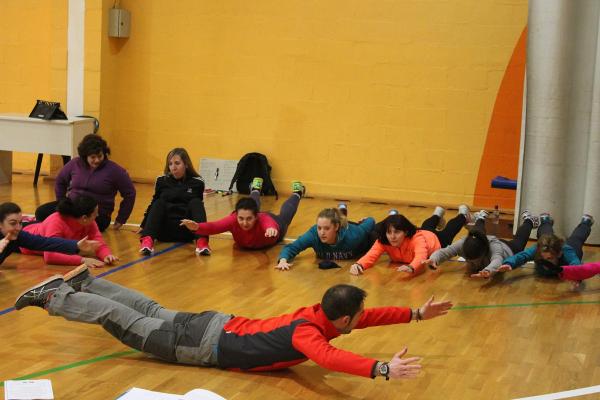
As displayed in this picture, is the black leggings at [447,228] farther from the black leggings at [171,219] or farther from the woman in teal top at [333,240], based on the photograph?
the black leggings at [171,219]

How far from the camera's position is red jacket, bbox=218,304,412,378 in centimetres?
466

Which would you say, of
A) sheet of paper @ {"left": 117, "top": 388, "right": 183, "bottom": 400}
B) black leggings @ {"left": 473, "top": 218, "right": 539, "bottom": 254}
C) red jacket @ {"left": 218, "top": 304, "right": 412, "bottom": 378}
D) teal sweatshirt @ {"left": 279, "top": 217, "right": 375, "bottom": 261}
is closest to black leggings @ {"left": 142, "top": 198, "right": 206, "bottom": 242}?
teal sweatshirt @ {"left": 279, "top": 217, "right": 375, "bottom": 261}

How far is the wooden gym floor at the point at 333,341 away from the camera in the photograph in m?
4.73

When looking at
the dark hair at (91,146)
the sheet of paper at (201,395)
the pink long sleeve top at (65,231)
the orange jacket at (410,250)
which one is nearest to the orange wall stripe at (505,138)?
the orange jacket at (410,250)

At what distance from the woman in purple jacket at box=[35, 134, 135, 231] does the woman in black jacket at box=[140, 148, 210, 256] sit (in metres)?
0.42

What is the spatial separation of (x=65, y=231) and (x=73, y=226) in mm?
79

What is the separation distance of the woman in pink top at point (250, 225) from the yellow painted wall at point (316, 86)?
113 inches

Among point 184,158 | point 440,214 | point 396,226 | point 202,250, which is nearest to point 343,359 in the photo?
point 396,226

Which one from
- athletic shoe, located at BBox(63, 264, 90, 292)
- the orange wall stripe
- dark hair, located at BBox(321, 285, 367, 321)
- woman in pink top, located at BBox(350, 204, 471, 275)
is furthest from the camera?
the orange wall stripe

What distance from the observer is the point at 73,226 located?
7406 millimetres

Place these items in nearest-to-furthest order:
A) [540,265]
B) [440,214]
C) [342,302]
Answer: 1. [342,302]
2. [540,265]
3. [440,214]

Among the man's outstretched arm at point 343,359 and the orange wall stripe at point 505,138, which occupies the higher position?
the orange wall stripe at point 505,138

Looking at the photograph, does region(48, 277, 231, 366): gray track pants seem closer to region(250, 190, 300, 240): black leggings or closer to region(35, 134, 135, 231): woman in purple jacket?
region(250, 190, 300, 240): black leggings

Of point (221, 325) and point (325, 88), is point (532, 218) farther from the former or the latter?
point (221, 325)
